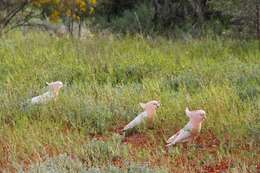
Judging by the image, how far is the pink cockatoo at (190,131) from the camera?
17.6 feet

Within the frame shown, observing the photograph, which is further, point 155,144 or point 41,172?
point 155,144

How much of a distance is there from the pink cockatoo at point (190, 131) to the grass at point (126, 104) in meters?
0.09

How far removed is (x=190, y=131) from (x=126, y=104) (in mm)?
1376

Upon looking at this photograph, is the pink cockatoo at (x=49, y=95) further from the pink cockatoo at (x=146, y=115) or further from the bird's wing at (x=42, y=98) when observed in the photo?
the pink cockatoo at (x=146, y=115)

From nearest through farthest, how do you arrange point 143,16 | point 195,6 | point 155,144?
point 155,144 < point 195,6 < point 143,16

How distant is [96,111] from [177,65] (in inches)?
99.7

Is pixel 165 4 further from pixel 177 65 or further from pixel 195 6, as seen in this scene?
pixel 177 65

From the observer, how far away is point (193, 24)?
13523 mm

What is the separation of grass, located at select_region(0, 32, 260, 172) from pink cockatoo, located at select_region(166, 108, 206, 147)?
0.09 meters

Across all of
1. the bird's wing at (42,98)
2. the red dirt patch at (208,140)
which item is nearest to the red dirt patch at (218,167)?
the red dirt patch at (208,140)

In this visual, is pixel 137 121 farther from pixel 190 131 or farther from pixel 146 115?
pixel 190 131

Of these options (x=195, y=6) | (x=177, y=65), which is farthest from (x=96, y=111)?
(x=195, y=6)

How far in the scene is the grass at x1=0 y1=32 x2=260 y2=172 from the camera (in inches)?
199

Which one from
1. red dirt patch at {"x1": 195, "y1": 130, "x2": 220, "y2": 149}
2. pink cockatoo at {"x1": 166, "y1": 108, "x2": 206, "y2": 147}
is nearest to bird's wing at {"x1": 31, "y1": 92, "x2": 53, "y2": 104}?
pink cockatoo at {"x1": 166, "y1": 108, "x2": 206, "y2": 147}
